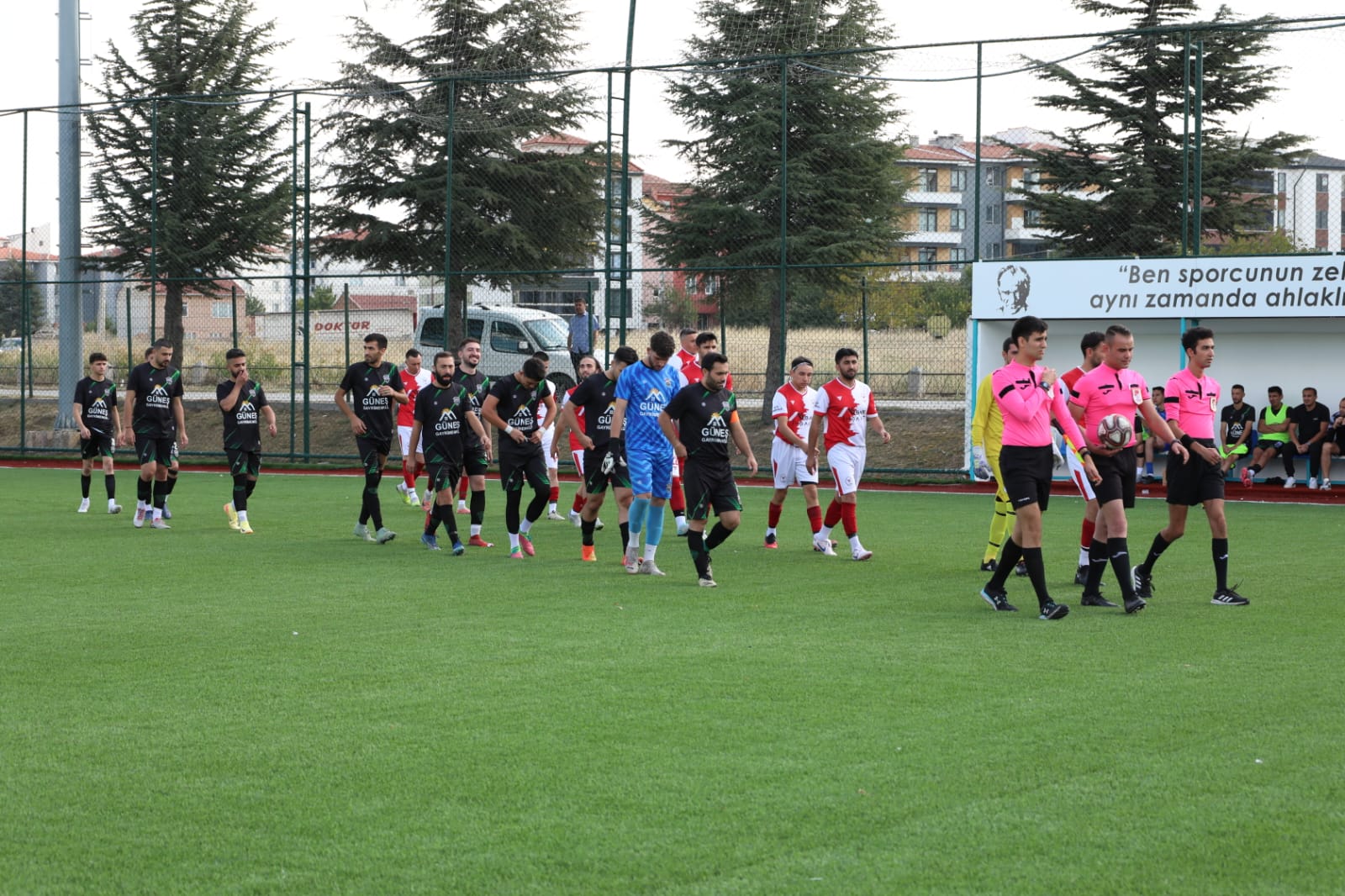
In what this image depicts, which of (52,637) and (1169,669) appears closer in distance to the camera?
(1169,669)

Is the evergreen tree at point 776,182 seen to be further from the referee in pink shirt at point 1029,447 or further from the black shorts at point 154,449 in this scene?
the referee in pink shirt at point 1029,447

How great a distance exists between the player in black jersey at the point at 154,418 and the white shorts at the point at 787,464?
6664mm

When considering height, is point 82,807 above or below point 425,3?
below

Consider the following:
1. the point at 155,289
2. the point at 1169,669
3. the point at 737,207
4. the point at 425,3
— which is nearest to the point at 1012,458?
the point at 1169,669

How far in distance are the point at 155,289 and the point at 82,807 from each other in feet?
79.4

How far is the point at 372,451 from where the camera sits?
1459 centimetres

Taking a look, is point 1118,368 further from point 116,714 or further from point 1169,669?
point 116,714

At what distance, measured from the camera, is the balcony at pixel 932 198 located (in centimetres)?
3011

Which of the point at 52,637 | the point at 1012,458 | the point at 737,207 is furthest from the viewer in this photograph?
the point at 737,207

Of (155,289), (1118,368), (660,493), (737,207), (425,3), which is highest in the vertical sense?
(425,3)

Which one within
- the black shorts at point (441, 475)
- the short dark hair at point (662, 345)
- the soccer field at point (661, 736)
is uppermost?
the short dark hair at point (662, 345)

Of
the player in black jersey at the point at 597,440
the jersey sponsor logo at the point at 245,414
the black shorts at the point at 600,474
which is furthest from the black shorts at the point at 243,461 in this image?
the black shorts at the point at 600,474

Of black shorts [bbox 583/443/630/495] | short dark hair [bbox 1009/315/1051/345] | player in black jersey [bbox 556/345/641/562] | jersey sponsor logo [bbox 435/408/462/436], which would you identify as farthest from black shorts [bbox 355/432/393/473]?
short dark hair [bbox 1009/315/1051/345]

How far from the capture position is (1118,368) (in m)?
10.1
